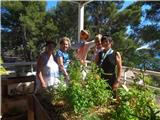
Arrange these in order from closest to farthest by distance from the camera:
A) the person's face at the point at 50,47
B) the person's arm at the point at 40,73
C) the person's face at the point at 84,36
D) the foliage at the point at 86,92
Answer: the foliage at the point at 86,92, the person's arm at the point at 40,73, the person's face at the point at 50,47, the person's face at the point at 84,36

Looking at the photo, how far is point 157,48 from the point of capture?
12.0 metres

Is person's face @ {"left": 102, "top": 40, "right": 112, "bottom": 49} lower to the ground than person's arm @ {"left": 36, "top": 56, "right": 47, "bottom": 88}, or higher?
higher

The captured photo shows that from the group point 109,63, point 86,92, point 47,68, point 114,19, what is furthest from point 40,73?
point 114,19

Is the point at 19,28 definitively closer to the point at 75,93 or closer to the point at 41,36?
the point at 41,36

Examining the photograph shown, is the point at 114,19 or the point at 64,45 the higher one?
the point at 114,19

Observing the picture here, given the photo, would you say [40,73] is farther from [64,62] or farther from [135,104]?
[135,104]

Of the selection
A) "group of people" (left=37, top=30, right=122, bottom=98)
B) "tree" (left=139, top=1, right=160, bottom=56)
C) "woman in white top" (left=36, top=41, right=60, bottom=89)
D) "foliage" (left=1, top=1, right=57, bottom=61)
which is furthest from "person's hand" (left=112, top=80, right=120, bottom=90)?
"foliage" (left=1, top=1, right=57, bottom=61)

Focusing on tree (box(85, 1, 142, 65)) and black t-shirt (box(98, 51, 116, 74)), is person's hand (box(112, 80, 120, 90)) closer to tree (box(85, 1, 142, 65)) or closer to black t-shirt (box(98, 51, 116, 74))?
black t-shirt (box(98, 51, 116, 74))

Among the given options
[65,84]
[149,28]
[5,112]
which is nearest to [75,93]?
[65,84]

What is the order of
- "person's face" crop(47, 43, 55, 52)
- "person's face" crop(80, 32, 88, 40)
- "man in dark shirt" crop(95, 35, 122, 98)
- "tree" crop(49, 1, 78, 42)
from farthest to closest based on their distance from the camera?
"tree" crop(49, 1, 78, 42) → "person's face" crop(80, 32, 88, 40) → "person's face" crop(47, 43, 55, 52) → "man in dark shirt" crop(95, 35, 122, 98)

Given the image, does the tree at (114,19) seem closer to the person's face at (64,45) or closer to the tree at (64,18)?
the tree at (64,18)

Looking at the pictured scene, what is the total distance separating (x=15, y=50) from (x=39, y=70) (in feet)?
64.0

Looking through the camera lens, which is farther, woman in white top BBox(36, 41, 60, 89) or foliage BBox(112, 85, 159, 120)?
woman in white top BBox(36, 41, 60, 89)

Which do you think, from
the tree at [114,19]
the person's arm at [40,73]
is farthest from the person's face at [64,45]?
the tree at [114,19]
